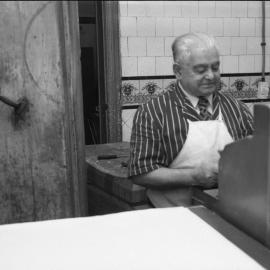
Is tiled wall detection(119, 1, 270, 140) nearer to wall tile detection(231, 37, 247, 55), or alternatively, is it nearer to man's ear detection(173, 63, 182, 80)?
wall tile detection(231, 37, 247, 55)

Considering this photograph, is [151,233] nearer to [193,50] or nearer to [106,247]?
[106,247]

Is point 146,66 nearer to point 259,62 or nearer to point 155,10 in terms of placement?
point 155,10

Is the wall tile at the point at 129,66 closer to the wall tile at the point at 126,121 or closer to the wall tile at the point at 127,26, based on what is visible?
the wall tile at the point at 127,26

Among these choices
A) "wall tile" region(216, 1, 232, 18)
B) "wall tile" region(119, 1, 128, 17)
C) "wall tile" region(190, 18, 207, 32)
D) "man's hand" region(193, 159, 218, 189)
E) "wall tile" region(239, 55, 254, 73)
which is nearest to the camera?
"man's hand" region(193, 159, 218, 189)

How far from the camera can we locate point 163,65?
4156 millimetres

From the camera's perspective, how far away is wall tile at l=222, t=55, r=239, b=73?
14.2 feet

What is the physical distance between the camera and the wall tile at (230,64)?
170 inches

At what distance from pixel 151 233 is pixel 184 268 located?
19 cm

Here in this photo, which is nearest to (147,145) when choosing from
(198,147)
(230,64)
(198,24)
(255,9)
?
(198,147)

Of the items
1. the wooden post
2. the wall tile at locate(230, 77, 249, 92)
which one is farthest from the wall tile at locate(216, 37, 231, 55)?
the wooden post

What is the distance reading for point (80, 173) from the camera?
2.56m

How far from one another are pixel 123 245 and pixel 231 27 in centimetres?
363

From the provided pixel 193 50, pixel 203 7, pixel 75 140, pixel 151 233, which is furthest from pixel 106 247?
pixel 203 7

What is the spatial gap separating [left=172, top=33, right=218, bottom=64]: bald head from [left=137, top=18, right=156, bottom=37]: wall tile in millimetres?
2157
